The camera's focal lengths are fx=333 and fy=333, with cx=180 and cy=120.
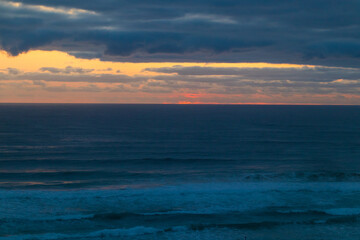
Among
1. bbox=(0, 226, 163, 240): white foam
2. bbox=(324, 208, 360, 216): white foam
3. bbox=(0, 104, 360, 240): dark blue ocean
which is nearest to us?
bbox=(0, 226, 163, 240): white foam

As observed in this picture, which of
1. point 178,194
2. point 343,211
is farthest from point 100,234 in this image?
point 343,211

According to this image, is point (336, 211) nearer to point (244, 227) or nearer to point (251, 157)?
point (244, 227)

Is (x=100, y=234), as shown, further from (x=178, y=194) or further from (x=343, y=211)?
(x=343, y=211)

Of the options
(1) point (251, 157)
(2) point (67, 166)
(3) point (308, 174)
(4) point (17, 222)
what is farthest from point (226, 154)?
(4) point (17, 222)

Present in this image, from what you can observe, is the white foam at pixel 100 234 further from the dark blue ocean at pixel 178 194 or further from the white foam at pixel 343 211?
the white foam at pixel 343 211

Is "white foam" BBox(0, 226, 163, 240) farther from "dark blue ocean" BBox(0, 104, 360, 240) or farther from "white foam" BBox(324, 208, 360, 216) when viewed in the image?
"white foam" BBox(324, 208, 360, 216)

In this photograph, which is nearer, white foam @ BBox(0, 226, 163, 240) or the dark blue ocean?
white foam @ BBox(0, 226, 163, 240)

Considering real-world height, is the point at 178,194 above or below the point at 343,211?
above

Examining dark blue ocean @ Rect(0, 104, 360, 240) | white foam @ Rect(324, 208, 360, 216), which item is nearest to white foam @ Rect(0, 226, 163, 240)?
dark blue ocean @ Rect(0, 104, 360, 240)

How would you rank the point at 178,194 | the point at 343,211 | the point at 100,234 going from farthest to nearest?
the point at 178,194
the point at 343,211
the point at 100,234

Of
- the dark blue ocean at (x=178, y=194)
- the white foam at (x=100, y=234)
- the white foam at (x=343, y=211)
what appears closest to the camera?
the white foam at (x=100, y=234)

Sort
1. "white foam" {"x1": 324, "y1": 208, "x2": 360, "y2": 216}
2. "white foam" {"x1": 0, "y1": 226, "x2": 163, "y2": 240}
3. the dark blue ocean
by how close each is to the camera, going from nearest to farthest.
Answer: "white foam" {"x1": 0, "y1": 226, "x2": 163, "y2": 240}, the dark blue ocean, "white foam" {"x1": 324, "y1": 208, "x2": 360, "y2": 216}

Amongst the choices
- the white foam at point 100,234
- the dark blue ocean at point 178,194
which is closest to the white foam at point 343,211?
the dark blue ocean at point 178,194

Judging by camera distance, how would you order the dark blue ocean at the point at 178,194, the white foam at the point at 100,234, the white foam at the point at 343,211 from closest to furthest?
the white foam at the point at 100,234, the dark blue ocean at the point at 178,194, the white foam at the point at 343,211
